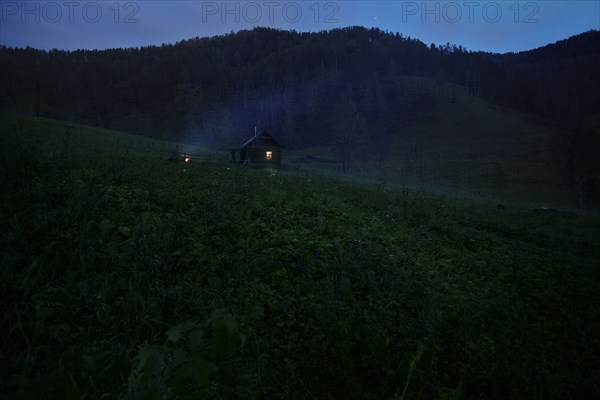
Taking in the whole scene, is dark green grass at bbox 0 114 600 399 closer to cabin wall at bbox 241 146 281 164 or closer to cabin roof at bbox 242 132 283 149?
cabin wall at bbox 241 146 281 164

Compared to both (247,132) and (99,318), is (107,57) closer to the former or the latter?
(247,132)

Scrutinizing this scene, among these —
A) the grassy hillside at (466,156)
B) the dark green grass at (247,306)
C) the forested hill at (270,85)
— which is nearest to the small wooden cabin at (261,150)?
the grassy hillside at (466,156)

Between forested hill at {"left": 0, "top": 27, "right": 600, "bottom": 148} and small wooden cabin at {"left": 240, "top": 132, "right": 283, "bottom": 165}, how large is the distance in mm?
25182

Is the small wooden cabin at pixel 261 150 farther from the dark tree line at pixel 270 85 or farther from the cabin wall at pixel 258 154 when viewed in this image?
the dark tree line at pixel 270 85

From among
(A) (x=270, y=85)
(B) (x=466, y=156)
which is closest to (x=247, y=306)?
(B) (x=466, y=156)

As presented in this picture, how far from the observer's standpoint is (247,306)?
402 centimetres

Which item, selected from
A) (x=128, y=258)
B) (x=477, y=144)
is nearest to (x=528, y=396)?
(x=128, y=258)

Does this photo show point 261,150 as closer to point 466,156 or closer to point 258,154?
point 258,154

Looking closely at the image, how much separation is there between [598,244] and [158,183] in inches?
771

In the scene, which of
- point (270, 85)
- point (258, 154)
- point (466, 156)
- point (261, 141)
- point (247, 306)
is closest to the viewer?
point (247, 306)

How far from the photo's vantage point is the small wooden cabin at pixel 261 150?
1848 inches

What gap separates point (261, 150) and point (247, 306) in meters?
44.6

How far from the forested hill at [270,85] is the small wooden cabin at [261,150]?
2518 centimetres

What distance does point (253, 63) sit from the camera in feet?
467
